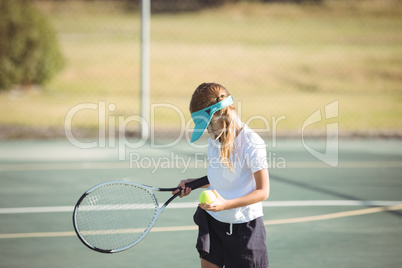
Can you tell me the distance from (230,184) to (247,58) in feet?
41.8

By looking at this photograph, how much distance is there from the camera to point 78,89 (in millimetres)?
14648

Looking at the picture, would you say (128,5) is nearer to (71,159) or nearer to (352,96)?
(352,96)

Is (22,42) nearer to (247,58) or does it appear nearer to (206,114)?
(247,58)

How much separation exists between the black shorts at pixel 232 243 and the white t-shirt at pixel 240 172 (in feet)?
0.16

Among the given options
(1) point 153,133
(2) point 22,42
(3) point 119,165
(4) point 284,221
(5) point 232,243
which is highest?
(2) point 22,42

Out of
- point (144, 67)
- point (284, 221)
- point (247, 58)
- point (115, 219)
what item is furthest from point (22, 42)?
point (284, 221)

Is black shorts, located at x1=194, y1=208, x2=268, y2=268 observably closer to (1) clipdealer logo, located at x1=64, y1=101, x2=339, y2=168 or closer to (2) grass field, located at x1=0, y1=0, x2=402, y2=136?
(1) clipdealer logo, located at x1=64, y1=101, x2=339, y2=168

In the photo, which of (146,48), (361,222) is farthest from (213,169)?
(146,48)

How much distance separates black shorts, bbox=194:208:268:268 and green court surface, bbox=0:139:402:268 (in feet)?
4.15

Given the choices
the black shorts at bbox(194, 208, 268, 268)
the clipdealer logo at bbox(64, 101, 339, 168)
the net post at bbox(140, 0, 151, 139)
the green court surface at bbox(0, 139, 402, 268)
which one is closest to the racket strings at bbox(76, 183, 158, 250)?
the green court surface at bbox(0, 139, 402, 268)

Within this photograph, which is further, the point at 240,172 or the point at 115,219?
the point at 115,219

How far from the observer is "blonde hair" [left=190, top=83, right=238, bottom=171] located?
3.37 metres

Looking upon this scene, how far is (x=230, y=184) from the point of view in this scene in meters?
3.47

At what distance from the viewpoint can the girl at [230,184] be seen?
3.34m
